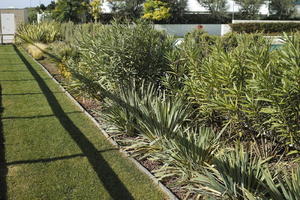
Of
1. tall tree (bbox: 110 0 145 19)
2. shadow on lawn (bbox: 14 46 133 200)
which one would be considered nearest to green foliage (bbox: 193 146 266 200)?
shadow on lawn (bbox: 14 46 133 200)

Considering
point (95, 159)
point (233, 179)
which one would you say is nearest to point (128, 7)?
point (95, 159)

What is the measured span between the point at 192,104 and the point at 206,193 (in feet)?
7.98

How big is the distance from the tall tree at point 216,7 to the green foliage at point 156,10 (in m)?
5.81

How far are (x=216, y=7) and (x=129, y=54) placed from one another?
116ft

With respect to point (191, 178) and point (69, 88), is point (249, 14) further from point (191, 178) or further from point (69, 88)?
point (191, 178)

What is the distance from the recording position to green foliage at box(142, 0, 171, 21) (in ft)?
119

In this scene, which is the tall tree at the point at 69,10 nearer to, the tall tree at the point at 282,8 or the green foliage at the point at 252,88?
the tall tree at the point at 282,8

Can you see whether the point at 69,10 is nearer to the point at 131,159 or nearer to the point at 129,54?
the point at 129,54

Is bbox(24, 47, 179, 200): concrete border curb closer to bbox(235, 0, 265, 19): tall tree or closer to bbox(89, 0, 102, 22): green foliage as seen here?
bbox(89, 0, 102, 22): green foliage

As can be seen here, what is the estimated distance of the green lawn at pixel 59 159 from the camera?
13.2 feet

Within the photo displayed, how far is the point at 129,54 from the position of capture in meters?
6.77

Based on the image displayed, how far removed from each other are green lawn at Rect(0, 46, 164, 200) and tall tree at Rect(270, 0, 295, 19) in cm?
3445

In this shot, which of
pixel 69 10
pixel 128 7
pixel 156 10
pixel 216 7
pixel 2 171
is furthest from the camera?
pixel 216 7

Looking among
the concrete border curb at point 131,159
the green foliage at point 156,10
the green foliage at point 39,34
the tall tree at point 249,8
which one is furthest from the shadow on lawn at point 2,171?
the tall tree at point 249,8
